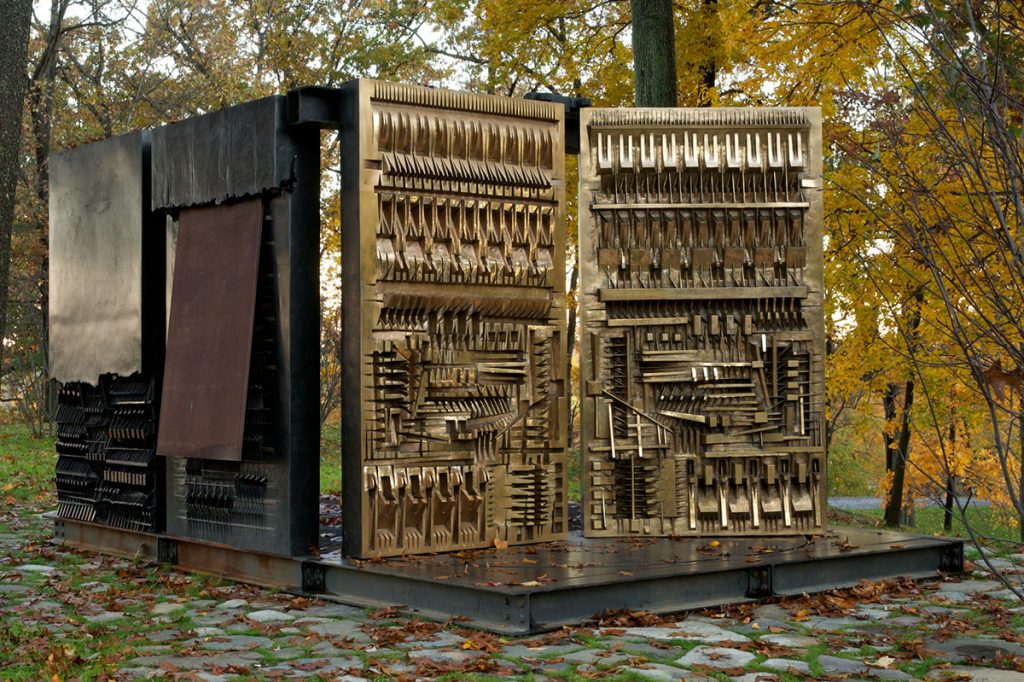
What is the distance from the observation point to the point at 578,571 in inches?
385

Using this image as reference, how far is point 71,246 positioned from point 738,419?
6.80 metres

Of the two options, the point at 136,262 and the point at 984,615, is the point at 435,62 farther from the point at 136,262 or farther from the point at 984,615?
the point at 984,615

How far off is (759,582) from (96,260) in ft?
23.1

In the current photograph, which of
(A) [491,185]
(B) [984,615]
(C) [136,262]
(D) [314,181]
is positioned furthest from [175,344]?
(B) [984,615]

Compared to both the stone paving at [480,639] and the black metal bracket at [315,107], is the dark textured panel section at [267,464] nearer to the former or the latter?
the stone paving at [480,639]

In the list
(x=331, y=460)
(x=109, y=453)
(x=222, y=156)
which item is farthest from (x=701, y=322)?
(x=331, y=460)

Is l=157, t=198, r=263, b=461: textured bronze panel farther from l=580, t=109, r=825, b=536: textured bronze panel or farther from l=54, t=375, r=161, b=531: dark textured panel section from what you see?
l=580, t=109, r=825, b=536: textured bronze panel

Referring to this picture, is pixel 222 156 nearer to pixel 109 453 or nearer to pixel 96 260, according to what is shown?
pixel 96 260

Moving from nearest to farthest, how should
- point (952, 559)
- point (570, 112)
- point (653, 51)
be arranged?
point (952, 559) < point (570, 112) < point (653, 51)

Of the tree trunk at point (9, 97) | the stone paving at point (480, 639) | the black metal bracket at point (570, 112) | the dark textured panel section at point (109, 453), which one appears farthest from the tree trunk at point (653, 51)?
the tree trunk at point (9, 97)

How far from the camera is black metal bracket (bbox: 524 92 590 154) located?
39.4 feet

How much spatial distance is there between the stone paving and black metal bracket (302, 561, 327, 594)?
5.9 inches

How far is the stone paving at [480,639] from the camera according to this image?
763 centimetres

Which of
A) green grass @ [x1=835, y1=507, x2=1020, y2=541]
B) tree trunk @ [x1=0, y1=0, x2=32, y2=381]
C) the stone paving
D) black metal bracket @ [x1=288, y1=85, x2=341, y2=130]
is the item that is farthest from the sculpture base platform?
green grass @ [x1=835, y1=507, x2=1020, y2=541]
